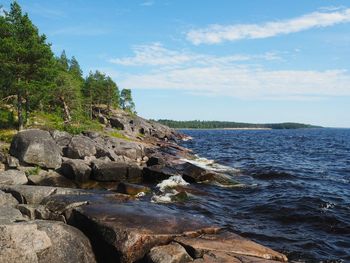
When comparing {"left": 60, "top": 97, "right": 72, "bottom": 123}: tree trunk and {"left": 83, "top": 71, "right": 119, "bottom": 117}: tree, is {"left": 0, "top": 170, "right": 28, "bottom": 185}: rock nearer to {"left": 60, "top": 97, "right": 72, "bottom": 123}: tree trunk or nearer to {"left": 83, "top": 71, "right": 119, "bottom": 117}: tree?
{"left": 60, "top": 97, "right": 72, "bottom": 123}: tree trunk

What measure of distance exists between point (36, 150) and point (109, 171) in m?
5.57

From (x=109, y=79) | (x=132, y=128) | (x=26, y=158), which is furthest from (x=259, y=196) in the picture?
(x=109, y=79)

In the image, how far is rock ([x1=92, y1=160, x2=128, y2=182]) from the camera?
28016 millimetres

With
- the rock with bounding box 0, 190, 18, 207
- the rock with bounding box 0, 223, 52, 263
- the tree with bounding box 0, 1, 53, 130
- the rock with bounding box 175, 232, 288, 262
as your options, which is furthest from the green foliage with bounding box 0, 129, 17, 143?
the rock with bounding box 175, 232, 288, 262

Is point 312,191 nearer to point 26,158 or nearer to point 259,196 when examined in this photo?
point 259,196

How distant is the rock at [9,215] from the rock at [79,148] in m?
18.2

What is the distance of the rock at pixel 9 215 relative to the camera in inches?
469

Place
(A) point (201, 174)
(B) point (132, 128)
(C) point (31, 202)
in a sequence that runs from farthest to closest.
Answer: (B) point (132, 128) < (A) point (201, 174) < (C) point (31, 202)

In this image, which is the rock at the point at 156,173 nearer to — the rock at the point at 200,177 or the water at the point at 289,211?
the rock at the point at 200,177

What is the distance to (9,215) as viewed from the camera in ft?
41.8

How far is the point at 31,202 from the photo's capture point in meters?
16.7

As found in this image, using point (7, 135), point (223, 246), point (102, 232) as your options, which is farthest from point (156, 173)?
point (223, 246)

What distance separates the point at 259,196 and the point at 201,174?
6230 millimetres

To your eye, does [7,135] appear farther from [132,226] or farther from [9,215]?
[132,226]
